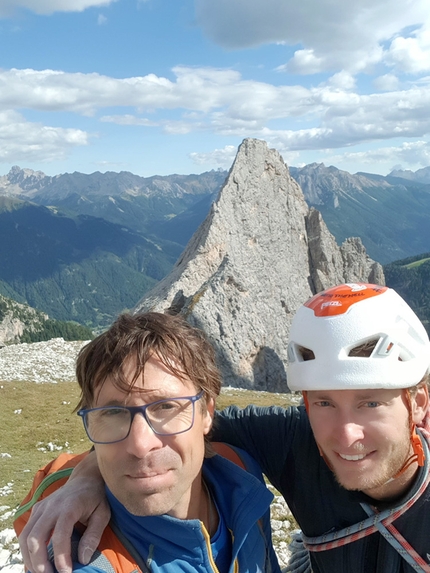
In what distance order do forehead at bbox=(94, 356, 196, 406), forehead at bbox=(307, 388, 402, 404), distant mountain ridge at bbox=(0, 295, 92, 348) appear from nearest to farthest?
forehead at bbox=(94, 356, 196, 406) < forehead at bbox=(307, 388, 402, 404) < distant mountain ridge at bbox=(0, 295, 92, 348)

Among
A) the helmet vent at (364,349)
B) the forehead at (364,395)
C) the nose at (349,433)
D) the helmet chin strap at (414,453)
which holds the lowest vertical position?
the helmet chin strap at (414,453)

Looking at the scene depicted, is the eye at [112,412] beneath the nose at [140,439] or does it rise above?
above

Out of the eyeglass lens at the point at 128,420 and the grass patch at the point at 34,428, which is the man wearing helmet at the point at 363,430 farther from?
the grass patch at the point at 34,428

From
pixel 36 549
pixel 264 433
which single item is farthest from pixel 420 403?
pixel 36 549

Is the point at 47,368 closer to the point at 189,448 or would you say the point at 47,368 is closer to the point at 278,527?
the point at 278,527

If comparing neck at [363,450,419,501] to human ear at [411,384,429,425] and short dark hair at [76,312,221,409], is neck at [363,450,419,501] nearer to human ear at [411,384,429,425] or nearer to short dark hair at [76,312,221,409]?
human ear at [411,384,429,425]

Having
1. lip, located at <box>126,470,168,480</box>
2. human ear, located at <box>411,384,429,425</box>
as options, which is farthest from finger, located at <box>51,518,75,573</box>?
human ear, located at <box>411,384,429,425</box>

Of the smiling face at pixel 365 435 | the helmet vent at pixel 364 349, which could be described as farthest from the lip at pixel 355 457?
the helmet vent at pixel 364 349
